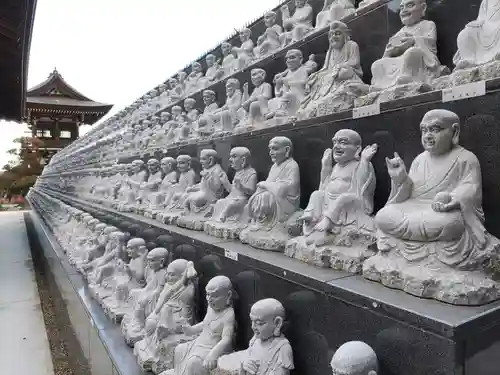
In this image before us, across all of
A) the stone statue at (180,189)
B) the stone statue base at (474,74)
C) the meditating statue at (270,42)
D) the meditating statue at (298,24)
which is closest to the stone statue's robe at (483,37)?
the stone statue base at (474,74)

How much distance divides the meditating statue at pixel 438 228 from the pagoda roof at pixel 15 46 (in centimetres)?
547

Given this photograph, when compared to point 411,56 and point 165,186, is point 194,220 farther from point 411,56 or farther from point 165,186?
point 411,56

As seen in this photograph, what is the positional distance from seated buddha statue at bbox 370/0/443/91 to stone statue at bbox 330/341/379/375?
1.91 metres

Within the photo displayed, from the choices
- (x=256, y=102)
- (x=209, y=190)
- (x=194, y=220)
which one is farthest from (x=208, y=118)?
(x=194, y=220)

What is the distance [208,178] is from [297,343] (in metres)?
2.41

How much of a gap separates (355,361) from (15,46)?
29.0 ft

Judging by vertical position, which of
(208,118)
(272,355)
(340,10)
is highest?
(340,10)

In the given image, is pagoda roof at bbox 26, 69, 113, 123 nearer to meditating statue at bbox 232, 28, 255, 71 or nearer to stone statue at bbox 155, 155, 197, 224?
meditating statue at bbox 232, 28, 255, 71

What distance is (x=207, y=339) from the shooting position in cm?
283

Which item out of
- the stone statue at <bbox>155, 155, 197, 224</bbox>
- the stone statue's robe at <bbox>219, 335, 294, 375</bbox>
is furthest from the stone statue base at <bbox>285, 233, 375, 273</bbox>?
the stone statue at <bbox>155, 155, 197, 224</bbox>

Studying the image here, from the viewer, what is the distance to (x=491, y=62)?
233 centimetres

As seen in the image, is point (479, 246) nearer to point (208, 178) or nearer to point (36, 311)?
point (208, 178)

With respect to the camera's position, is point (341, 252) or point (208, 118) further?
point (208, 118)

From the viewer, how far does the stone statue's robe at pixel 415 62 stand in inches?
117
